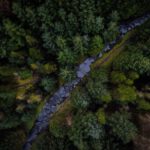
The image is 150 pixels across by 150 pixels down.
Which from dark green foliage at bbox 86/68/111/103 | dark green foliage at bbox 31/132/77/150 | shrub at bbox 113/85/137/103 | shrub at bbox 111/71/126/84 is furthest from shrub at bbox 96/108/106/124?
dark green foliage at bbox 31/132/77/150

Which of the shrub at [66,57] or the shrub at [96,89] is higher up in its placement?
the shrub at [66,57]

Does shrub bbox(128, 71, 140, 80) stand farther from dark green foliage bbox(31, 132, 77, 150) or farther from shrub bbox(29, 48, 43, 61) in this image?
dark green foliage bbox(31, 132, 77, 150)

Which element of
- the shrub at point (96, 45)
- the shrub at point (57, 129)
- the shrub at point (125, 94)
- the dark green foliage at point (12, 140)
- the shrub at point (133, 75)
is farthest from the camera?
the dark green foliage at point (12, 140)

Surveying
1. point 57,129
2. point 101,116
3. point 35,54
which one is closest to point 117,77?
point 101,116

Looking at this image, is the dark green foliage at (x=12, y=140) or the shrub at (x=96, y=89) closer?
the shrub at (x=96, y=89)

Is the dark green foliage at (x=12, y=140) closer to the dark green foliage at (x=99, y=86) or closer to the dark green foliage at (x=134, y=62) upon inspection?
the dark green foliage at (x=99, y=86)

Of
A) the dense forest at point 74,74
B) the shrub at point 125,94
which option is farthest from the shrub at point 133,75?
the shrub at point 125,94

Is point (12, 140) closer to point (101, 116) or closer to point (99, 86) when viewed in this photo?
point (101, 116)
